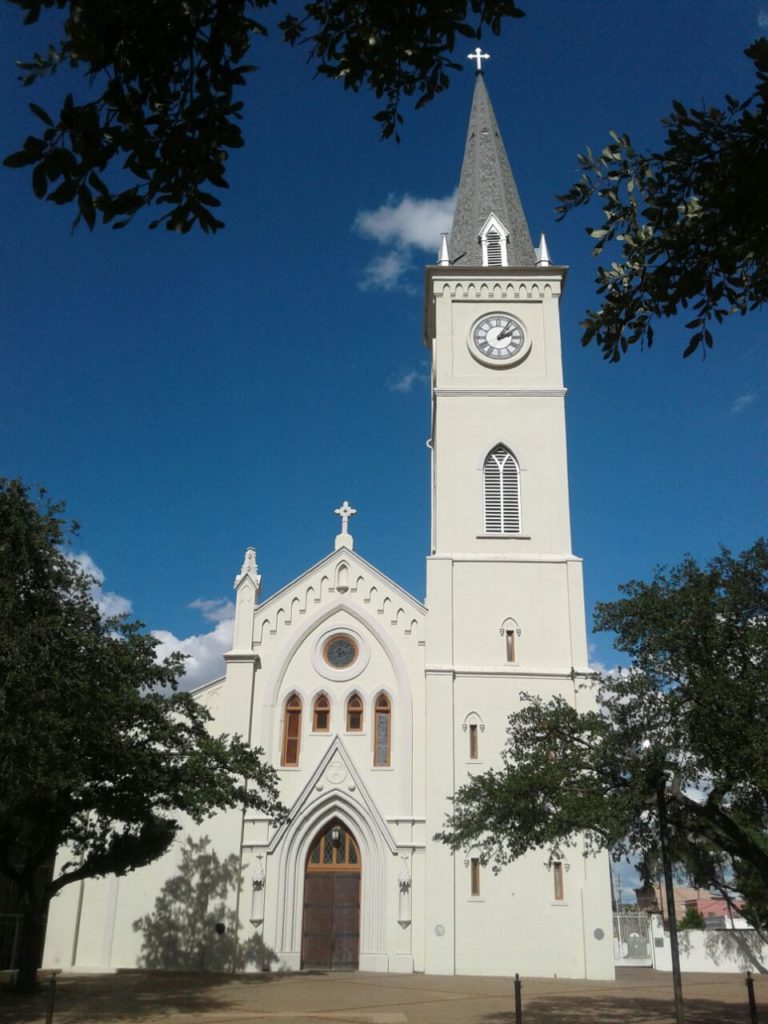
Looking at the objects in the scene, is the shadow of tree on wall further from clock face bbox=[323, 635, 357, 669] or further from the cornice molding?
the cornice molding

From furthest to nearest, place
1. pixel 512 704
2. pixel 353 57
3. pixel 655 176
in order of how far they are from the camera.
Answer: pixel 512 704
pixel 655 176
pixel 353 57

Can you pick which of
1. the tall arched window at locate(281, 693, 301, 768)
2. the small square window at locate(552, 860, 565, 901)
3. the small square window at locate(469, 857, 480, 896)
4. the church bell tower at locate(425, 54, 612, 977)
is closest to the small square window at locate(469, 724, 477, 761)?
the church bell tower at locate(425, 54, 612, 977)

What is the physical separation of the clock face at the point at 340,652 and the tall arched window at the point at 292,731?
5.28ft

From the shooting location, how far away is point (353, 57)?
653 cm

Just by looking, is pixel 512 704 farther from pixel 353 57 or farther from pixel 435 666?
pixel 353 57

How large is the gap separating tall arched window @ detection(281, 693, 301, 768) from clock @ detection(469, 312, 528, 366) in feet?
44.8

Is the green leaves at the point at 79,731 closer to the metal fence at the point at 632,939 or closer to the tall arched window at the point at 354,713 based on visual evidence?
the tall arched window at the point at 354,713

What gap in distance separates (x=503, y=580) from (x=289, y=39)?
24813mm

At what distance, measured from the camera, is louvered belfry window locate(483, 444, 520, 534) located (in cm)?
3156

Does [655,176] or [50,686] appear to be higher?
[655,176]

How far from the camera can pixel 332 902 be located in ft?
90.8

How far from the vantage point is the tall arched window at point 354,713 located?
A: 29.6 meters

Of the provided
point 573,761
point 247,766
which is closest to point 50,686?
point 247,766

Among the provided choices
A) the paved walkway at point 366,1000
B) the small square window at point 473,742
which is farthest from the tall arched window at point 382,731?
the paved walkway at point 366,1000
